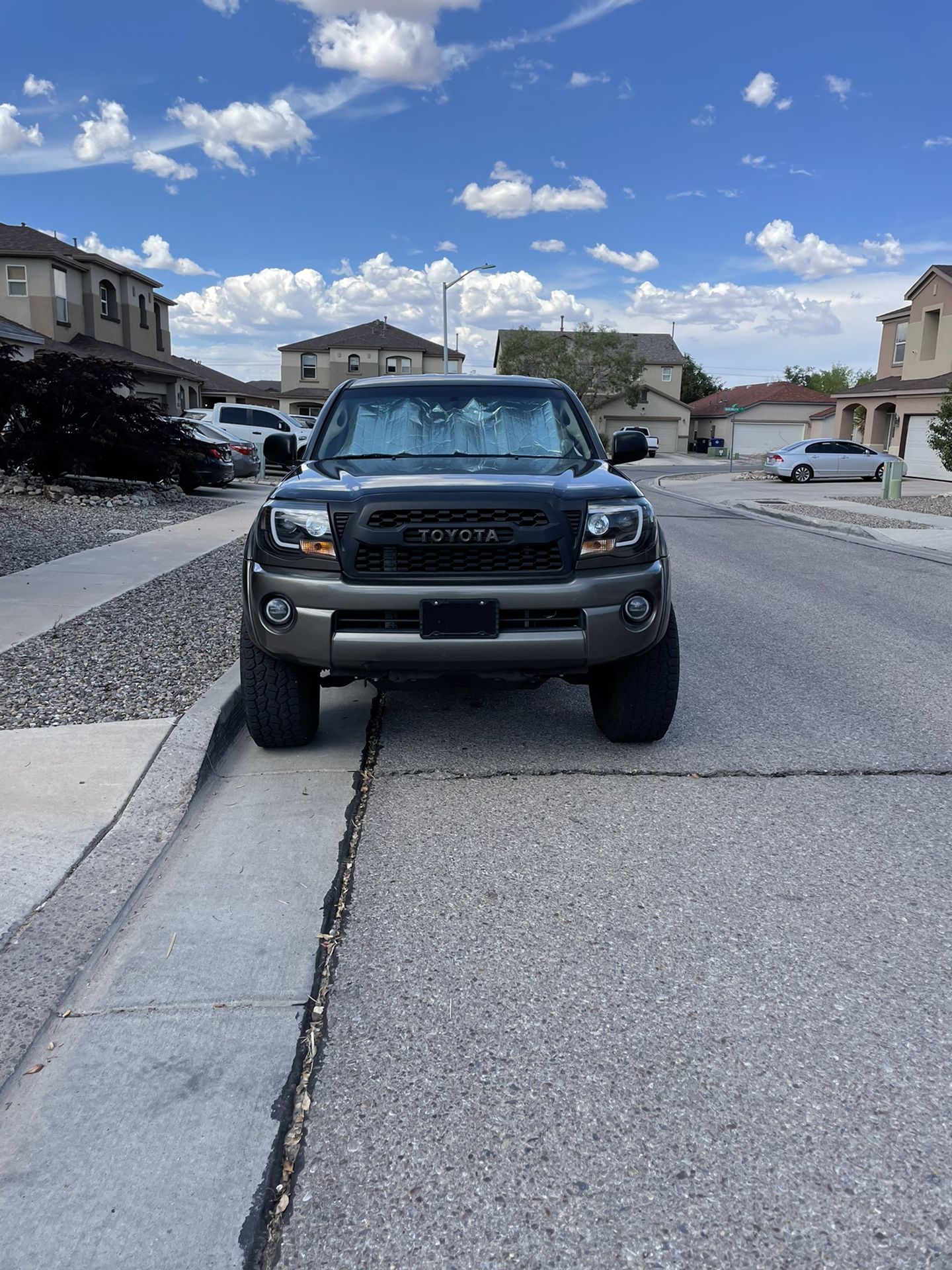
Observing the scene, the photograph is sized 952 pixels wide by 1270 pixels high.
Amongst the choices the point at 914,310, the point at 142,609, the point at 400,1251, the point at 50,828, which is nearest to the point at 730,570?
the point at 142,609

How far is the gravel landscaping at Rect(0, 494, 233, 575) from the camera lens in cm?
1052

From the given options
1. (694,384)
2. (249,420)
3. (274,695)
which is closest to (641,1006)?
(274,695)

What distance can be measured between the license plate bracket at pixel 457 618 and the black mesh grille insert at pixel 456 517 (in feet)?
1.09

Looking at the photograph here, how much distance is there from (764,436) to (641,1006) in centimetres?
7155

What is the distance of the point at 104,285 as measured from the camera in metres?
36.9

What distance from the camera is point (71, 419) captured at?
1532cm

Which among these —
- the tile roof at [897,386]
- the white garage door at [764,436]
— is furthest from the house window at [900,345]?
the white garage door at [764,436]

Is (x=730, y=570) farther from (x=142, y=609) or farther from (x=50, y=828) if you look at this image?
(x=50, y=828)

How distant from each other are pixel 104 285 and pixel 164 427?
24.3 metres

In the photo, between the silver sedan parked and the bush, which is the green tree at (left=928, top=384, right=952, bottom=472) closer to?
the silver sedan parked

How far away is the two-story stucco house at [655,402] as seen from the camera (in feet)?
235

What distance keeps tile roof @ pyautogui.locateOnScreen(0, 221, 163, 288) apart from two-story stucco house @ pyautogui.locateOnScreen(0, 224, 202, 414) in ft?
0.10

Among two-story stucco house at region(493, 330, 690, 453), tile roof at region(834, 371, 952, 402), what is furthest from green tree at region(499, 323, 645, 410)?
tile roof at region(834, 371, 952, 402)

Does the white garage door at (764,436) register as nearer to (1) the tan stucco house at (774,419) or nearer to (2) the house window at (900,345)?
→ (1) the tan stucco house at (774,419)
